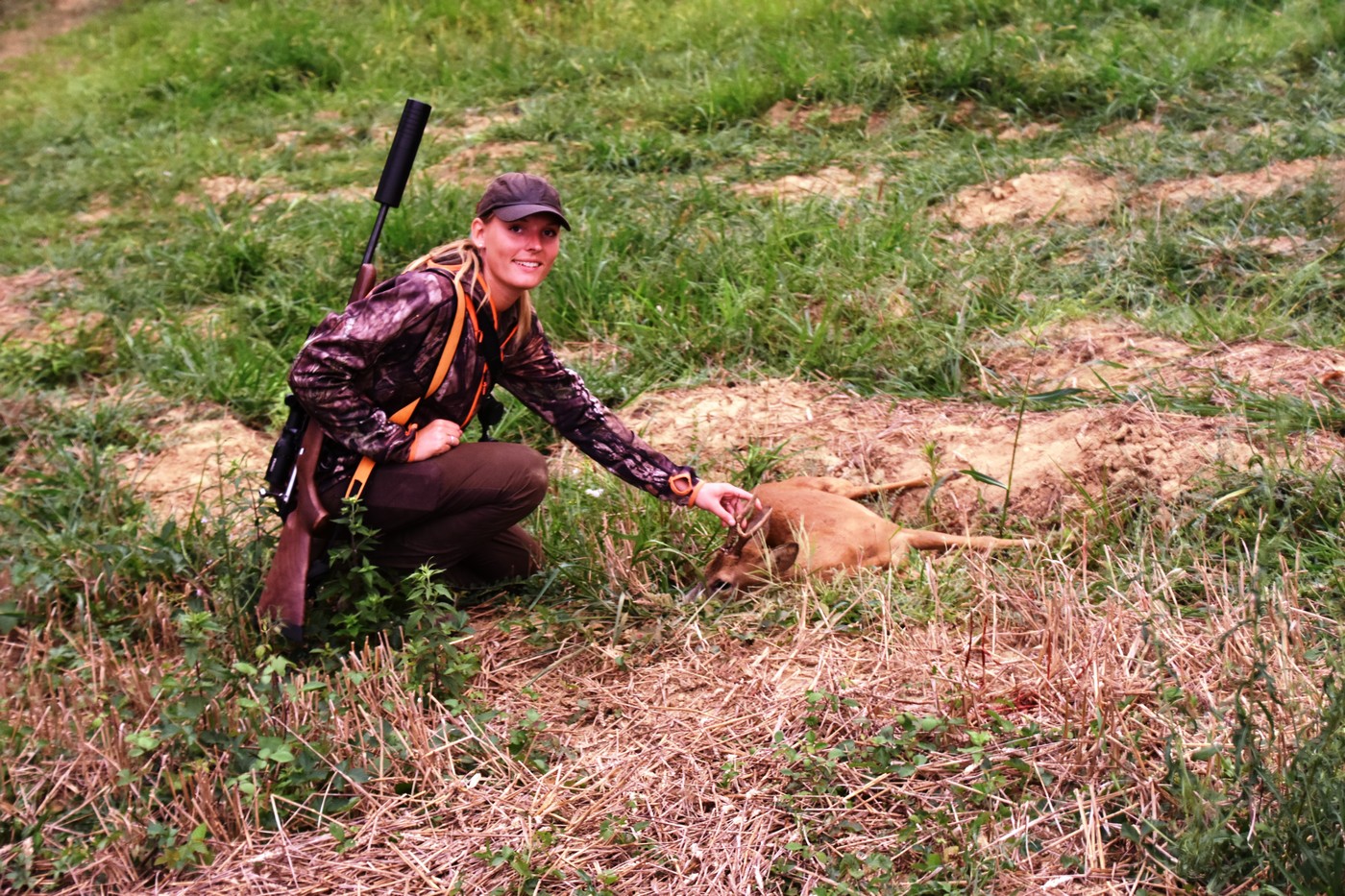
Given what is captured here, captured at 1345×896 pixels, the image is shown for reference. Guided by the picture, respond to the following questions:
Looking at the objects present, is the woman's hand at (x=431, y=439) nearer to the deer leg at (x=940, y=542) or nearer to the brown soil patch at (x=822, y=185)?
the deer leg at (x=940, y=542)

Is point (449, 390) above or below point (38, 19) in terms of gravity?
above

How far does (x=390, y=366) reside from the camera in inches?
143

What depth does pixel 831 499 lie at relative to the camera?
423 cm

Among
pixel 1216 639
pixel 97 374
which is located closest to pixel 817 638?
pixel 1216 639

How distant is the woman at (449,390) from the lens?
11.7 feet

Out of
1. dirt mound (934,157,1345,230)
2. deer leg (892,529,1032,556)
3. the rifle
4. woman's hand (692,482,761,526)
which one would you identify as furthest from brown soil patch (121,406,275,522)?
dirt mound (934,157,1345,230)

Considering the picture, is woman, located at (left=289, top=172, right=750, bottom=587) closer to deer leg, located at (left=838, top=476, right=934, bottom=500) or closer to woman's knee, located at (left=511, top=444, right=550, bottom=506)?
woman's knee, located at (left=511, top=444, right=550, bottom=506)

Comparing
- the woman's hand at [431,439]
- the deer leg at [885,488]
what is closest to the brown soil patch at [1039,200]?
the deer leg at [885,488]

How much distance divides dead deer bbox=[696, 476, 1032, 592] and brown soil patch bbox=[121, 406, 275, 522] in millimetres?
1899

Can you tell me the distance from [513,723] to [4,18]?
12014mm

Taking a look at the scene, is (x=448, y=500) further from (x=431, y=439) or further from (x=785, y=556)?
(x=785, y=556)

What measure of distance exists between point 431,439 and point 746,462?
1416 millimetres

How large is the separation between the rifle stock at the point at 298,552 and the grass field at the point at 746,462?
0.14 meters

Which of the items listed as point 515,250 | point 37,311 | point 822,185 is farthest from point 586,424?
point 37,311
